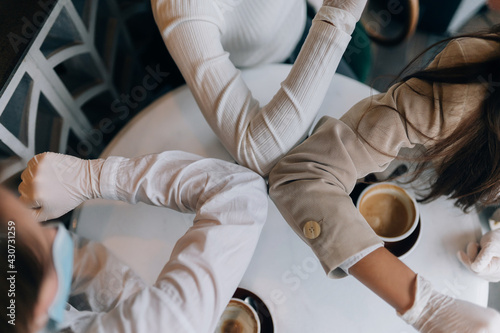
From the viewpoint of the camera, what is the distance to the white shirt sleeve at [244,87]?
0.76 metres

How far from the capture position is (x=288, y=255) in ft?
2.62

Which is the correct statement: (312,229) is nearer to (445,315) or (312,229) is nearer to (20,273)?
(445,315)

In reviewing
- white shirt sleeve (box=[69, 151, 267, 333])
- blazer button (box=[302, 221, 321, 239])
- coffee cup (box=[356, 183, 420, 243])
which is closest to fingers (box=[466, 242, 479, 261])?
coffee cup (box=[356, 183, 420, 243])

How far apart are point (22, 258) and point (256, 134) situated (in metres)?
0.49

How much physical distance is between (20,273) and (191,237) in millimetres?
282

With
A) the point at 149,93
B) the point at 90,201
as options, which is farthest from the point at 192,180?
the point at 149,93

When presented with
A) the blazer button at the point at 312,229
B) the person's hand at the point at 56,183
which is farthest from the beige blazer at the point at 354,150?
the person's hand at the point at 56,183

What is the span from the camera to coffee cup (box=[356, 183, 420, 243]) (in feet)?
2.51

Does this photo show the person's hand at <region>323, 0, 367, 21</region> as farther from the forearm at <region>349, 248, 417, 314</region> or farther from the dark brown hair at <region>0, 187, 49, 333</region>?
the dark brown hair at <region>0, 187, 49, 333</region>

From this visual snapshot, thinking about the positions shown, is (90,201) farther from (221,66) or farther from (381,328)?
(381,328)

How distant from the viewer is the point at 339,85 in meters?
0.98

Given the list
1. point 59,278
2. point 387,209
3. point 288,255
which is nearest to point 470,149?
point 387,209

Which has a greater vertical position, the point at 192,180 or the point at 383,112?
the point at 383,112

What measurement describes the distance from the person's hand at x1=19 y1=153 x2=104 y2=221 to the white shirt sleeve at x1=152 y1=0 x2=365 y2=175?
30cm
